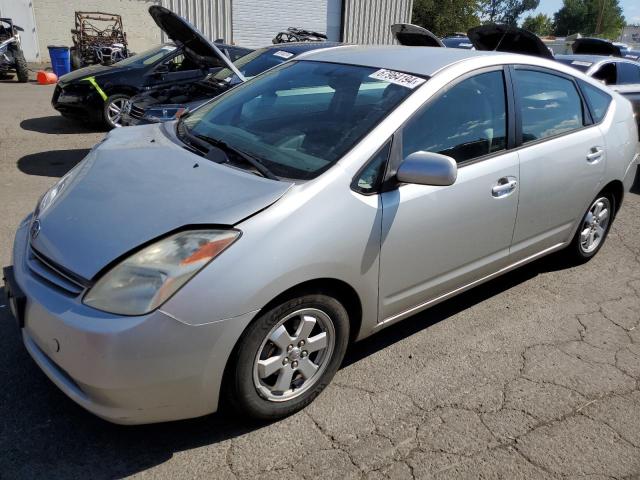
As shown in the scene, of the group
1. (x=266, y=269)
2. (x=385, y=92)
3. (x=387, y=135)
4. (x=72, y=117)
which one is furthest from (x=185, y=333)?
(x=72, y=117)

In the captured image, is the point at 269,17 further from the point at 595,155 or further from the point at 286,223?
the point at 286,223

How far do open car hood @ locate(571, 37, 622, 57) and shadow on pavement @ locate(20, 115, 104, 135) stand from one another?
10.2m

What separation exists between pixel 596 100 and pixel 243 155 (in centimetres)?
297

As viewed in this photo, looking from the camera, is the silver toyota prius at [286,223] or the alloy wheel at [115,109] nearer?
the silver toyota prius at [286,223]

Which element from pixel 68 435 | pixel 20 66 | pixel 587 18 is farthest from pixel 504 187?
pixel 587 18

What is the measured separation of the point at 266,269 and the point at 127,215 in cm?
67

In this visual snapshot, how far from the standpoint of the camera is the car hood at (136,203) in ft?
7.66

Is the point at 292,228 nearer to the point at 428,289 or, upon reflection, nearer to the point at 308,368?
the point at 308,368

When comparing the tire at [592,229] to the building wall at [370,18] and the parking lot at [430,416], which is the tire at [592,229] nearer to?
the parking lot at [430,416]

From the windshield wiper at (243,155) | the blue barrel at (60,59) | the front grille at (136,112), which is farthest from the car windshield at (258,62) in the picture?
the blue barrel at (60,59)

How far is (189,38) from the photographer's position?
6535 mm

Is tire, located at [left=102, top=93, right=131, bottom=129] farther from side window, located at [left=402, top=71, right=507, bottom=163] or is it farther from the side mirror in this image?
the side mirror

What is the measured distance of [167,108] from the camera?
630 cm

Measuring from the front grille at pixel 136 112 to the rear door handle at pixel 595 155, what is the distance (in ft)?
15.4
